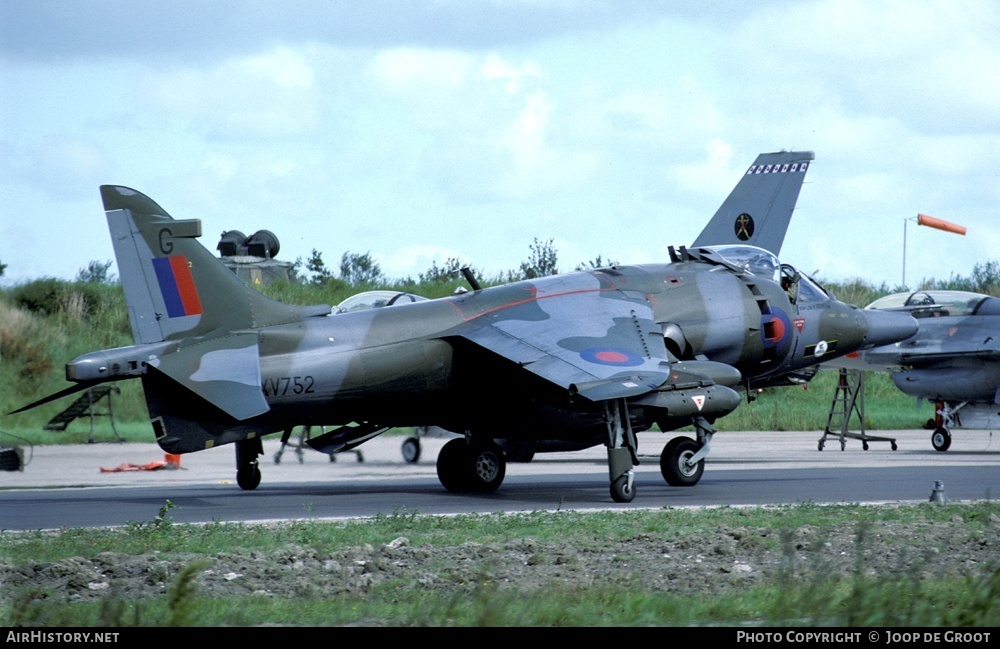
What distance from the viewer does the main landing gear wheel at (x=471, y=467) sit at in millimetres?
A: 16891

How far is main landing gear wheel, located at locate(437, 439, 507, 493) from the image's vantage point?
1689 centimetres

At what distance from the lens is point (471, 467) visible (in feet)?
55.5

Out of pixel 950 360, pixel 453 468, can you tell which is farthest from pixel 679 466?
pixel 950 360

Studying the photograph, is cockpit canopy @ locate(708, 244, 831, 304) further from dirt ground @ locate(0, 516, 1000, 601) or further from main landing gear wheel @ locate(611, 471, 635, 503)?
dirt ground @ locate(0, 516, 1000, 601)

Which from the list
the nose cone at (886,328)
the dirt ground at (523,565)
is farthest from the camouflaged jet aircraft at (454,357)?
the dirt ground at (523,565)

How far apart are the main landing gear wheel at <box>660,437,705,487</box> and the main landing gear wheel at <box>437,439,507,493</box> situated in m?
2.36

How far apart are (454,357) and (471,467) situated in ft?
5.62

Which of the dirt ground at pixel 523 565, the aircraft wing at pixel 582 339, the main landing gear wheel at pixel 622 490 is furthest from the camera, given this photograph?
the main landing gear wheel at pixel 622 490

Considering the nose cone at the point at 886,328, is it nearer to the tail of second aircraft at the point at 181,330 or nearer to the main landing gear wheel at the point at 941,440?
the main landing gear wheel at the point at 941,440

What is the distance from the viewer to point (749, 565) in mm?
9445

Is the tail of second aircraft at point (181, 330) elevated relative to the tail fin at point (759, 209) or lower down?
lower down

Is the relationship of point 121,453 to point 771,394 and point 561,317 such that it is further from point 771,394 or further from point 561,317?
point 771,394

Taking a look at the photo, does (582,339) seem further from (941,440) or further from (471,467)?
(941,440)

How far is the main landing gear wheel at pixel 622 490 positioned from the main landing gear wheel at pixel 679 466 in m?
1.99
